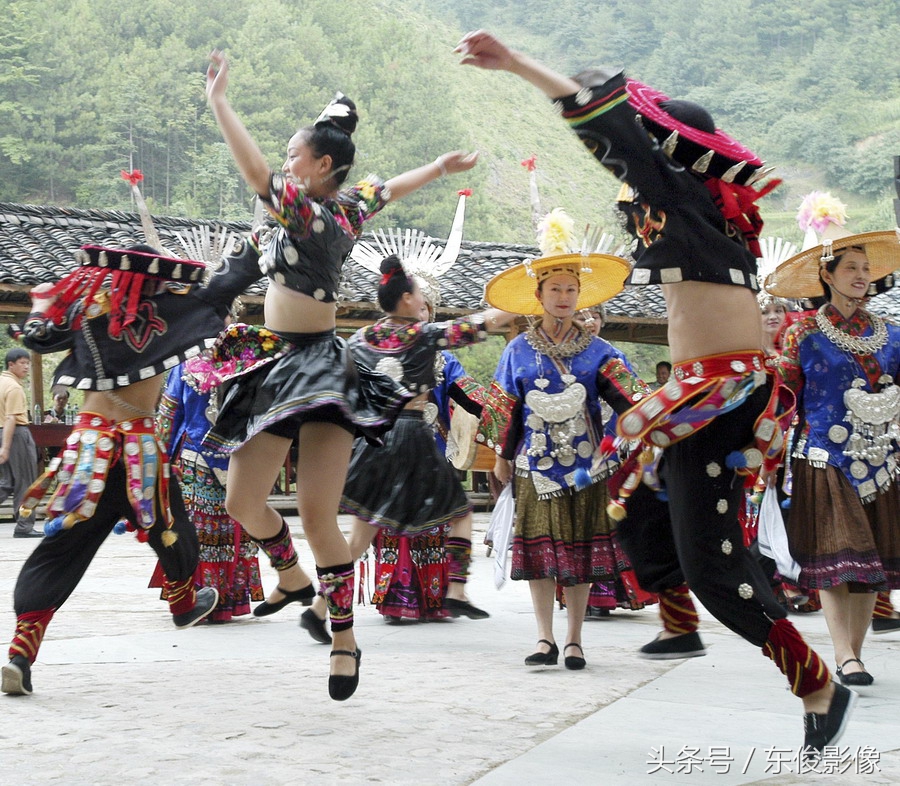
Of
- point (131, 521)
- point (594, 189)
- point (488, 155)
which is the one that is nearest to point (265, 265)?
point (131, 521)

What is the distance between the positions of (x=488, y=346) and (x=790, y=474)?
26.7 metres

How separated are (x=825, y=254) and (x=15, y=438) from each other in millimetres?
9975

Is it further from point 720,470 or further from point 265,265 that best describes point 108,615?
point 720,470

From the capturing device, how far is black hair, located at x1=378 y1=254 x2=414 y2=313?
587 centimetres

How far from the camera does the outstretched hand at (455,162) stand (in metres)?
4.36

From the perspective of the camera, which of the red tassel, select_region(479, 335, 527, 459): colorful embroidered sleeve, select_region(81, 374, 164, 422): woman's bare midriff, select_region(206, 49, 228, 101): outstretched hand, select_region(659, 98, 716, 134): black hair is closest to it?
select_region(659, 98, 716, 134): black hair

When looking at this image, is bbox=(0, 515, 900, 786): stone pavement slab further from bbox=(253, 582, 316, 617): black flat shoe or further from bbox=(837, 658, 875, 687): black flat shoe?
bbox=(253, 582, 316, 617): black flat shoe

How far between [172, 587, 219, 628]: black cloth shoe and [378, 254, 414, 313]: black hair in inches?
73.1

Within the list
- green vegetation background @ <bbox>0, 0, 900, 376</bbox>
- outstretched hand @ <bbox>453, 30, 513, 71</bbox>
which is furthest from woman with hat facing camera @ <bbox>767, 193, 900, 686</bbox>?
green vegetation background @ <bbox>0, 0, 900, 376</bbox>

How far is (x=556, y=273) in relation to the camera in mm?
5113

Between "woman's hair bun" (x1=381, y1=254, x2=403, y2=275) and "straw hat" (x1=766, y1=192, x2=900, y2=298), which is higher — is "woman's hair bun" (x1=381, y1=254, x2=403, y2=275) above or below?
above

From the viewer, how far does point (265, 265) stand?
396 centimetres

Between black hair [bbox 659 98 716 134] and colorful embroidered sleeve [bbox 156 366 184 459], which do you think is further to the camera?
colorful embroidered sleeve [bbox 156 366 184 459]

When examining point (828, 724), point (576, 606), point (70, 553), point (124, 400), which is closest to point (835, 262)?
point (576, 606)
